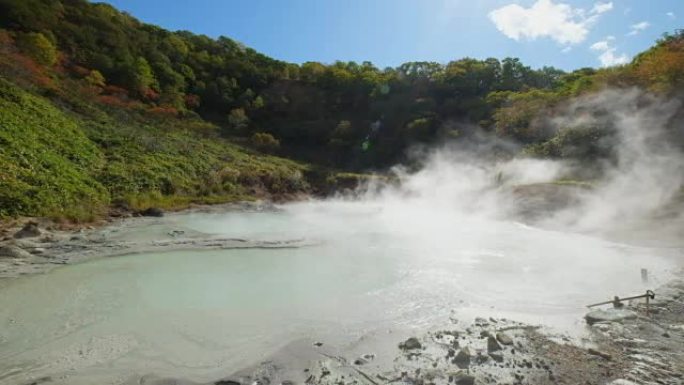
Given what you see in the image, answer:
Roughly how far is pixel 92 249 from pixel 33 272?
7.09 ft

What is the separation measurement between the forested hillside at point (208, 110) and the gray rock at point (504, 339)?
15.0m

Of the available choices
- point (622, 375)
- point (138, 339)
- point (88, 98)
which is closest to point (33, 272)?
point (138, 339)

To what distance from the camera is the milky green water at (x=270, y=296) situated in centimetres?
596

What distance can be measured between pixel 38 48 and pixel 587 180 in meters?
41.9

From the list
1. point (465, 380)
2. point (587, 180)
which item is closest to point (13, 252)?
point (465, 380)

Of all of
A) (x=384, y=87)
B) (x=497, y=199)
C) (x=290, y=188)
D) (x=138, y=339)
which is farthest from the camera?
(x=384, y=87)

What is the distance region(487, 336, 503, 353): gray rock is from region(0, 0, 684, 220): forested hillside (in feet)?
49.0

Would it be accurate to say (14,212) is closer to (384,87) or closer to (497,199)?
(497,199)

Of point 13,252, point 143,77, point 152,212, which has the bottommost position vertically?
point 13,252

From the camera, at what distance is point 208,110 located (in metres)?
48.7

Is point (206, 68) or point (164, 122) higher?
point (206, 68)

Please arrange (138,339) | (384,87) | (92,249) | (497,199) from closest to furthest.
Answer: (138,339) → (92,249) → (497,199) → (384,87)

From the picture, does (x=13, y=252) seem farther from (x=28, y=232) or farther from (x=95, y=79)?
(x=95, y=79)

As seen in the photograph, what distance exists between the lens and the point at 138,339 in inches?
253
